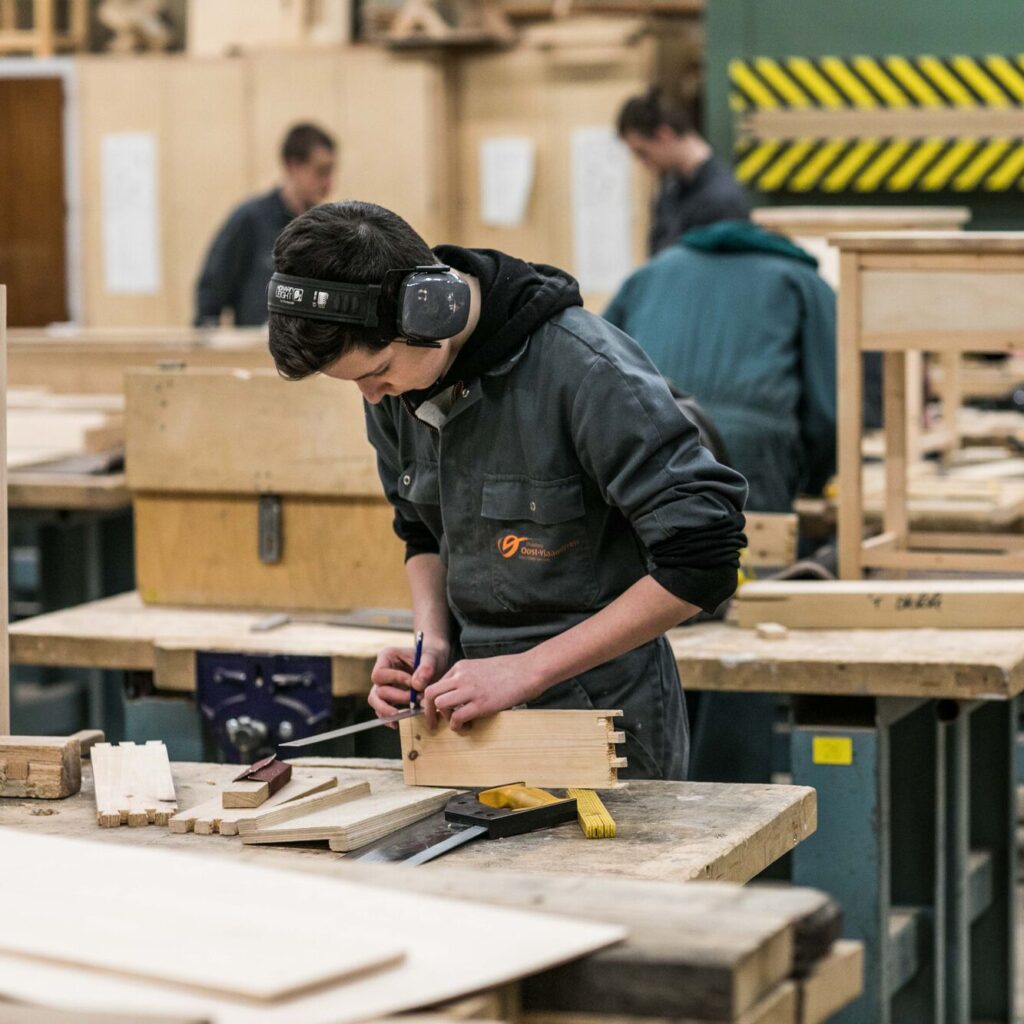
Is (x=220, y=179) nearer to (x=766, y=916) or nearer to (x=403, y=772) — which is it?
(x=403, y=772)

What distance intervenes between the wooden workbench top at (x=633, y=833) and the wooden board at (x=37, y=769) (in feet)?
0.07

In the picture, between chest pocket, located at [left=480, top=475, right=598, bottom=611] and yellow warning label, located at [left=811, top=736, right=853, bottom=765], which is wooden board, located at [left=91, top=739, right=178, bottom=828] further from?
yellow warning label, located at [left=811, top=736, right=853, bottom=765]

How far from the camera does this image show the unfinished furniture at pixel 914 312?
384 centimetres

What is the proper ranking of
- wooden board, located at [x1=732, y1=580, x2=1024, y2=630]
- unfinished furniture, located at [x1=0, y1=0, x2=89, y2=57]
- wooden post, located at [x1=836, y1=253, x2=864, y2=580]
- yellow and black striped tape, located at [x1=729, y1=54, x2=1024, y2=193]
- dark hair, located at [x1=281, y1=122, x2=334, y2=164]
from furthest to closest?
unfinished furniture, located at [x1=0, y1=0, x2=89, y2=57], yellow and black striped tape, located at [x1=729, y1=54, x2=1024, y2=193], dark hair, located at [x1=281, y1=122, x2=334, y2=164], wooden post, located at [x1=836, y1=253, x2=864, y2=580], wooden board, located at [x1=732, y1=580, x2=1024, y2=630]

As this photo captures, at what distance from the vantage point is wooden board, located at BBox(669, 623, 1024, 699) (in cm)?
322

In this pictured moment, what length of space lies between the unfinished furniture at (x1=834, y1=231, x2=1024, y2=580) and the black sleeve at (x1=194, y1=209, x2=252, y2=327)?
15.7 feet

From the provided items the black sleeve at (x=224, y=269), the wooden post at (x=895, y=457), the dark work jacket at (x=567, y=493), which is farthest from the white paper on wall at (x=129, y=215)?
the dark work jacket at (x=567, y=493)

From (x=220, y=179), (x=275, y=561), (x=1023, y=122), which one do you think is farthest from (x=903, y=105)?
(x=275, y=561)

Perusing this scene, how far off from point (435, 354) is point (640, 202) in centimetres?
738

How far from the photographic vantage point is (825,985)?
1.66 meters

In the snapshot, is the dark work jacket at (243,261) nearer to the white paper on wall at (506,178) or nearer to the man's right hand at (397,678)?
the white paper on wall at (506,178)

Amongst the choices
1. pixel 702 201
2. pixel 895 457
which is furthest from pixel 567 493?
pixel 702 201

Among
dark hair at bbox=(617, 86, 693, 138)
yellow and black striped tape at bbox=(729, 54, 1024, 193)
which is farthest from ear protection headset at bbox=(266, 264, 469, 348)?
yellow and black striped tape at bbox=(729, 54, 1024, 193)

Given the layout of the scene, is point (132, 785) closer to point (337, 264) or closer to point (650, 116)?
point (337, 264)
